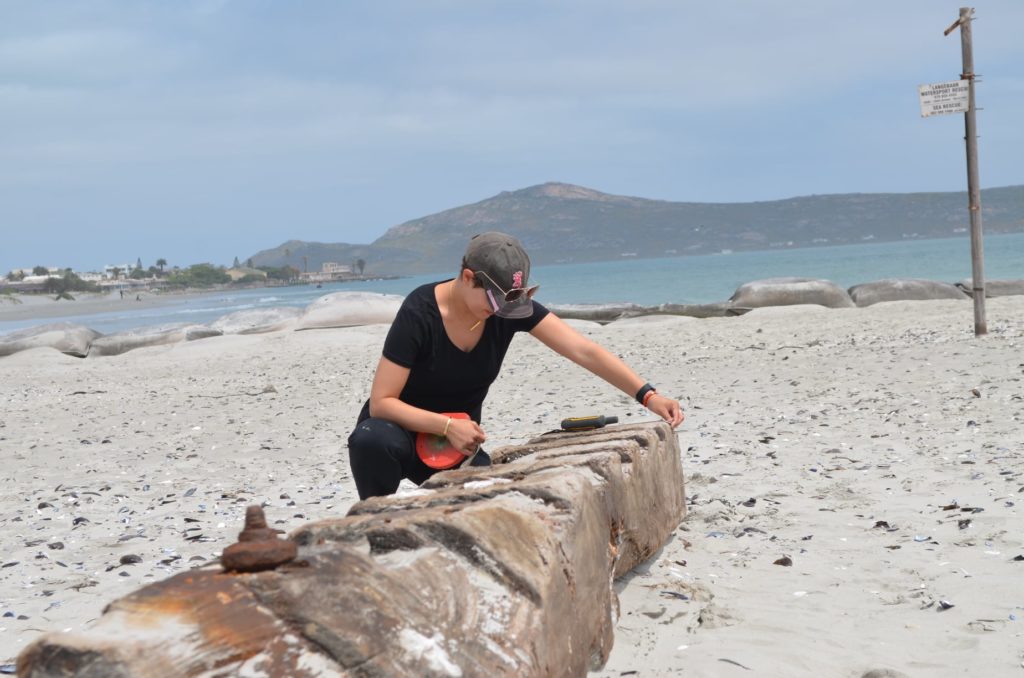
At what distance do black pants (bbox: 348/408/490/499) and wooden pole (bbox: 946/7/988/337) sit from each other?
8.15 metres

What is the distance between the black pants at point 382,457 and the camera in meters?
4.18

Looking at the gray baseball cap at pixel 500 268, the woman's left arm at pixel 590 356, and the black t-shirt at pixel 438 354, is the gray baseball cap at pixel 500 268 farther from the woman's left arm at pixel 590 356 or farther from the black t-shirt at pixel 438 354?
the woman's left arm at pixel 590 356

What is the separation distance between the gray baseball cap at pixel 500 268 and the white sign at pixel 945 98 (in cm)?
815

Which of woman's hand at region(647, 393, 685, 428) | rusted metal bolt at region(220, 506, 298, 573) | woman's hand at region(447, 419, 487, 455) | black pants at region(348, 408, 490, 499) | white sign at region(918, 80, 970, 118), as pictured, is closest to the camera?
rusted metal bolt at region(220, 506, 298, 573)

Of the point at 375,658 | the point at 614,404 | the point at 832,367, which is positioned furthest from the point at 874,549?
the point at 832,367

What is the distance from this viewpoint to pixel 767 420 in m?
7.91

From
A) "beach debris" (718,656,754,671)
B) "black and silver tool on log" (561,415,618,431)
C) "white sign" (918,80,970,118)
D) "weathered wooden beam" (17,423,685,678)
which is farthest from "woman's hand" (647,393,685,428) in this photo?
"white sign" (918,80,970,118)

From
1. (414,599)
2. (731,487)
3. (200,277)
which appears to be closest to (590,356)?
(731,487)

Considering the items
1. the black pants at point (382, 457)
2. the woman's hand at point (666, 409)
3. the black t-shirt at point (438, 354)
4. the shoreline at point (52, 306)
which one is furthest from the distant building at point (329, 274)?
the woman's hand at point (666, 409)

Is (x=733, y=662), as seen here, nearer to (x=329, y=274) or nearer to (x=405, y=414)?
(x=405, y=414)

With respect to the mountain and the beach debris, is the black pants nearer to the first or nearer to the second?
the beach debris

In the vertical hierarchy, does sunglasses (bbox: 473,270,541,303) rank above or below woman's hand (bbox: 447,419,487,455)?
above

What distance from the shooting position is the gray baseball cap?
12.9 feet

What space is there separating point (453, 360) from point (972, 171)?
8602mm
